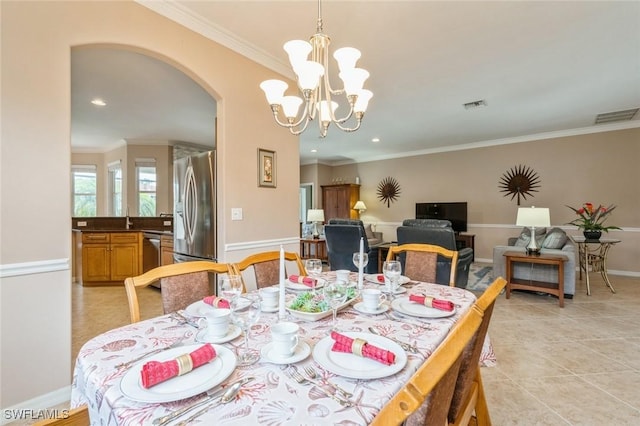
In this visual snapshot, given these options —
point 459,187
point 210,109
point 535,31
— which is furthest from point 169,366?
point 459,187

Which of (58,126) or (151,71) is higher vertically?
(151,71)

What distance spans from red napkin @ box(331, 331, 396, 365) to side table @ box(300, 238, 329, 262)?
504 centimetres

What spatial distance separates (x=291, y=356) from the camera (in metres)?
0.91

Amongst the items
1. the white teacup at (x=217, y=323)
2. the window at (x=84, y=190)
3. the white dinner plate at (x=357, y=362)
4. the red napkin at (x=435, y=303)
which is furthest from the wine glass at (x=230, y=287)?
the window at (x=84, y=190)

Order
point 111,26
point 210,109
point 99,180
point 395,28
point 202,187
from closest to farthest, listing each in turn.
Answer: point 111,26 → point 395,28 → point 202,187 → point 210,109 → point 99,180

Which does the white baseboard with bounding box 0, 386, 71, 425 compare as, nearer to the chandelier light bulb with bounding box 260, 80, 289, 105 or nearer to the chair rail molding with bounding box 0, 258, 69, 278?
the chair rail molding with bounding box 0, 258, 69, 278

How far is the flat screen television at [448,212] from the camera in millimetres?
6590

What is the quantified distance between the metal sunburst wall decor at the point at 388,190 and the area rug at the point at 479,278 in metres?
2.59

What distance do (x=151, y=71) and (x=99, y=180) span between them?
468 centimetres

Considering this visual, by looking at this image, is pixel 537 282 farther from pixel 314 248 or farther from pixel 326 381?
pixel 326 381

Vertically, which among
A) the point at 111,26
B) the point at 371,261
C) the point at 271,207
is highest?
the point at 111,26

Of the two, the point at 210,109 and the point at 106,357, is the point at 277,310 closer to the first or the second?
the point at 106,357

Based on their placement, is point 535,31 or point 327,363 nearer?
point 327,363

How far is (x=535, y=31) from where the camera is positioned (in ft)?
8.35
